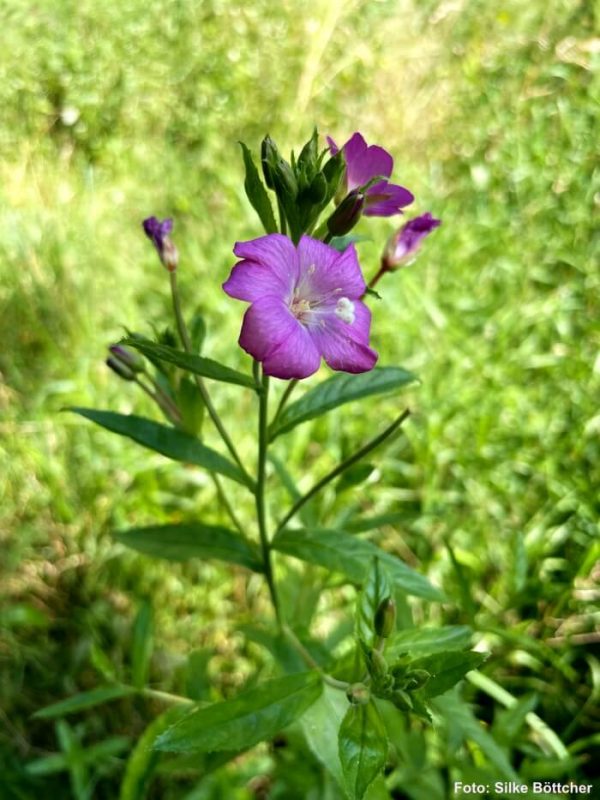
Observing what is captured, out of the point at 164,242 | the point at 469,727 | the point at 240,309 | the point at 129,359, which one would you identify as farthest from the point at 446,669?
the point at 240,309

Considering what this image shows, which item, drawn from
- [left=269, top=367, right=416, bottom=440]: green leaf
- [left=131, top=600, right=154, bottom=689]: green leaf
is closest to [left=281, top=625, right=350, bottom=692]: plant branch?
[left=131, top=600, right=154, bottom=689]: green leaf

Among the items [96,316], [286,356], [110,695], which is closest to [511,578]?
[110,695]

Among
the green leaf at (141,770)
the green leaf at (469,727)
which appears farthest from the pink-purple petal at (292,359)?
the green leaf at (141,770)

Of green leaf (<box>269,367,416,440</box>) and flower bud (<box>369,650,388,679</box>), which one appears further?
green leaf (<box>269,367,416,440</box>)

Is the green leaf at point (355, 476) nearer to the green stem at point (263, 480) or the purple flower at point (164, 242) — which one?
the green stem at point (263, 480)

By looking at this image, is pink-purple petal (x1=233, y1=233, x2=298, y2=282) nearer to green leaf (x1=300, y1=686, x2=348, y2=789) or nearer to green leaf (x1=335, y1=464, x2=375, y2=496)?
green leaf (x1=335, y1=464, x2=375, y2=496)
